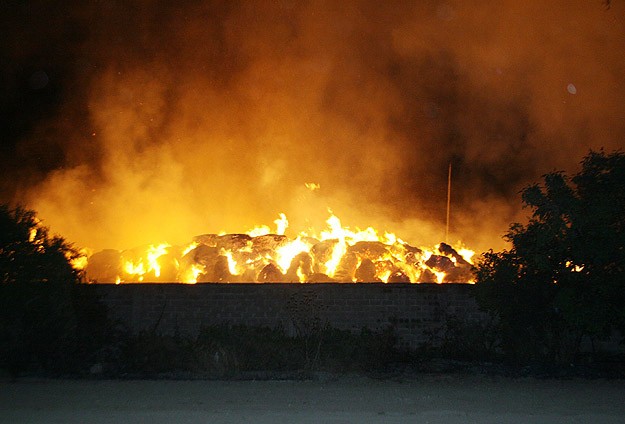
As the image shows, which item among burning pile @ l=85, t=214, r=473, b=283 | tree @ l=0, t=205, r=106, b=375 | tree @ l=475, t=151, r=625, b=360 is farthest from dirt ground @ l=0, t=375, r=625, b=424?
burning pile @ l=85, t=214, r=473, b=283

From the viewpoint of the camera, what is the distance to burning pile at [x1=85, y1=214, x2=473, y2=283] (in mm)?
16875

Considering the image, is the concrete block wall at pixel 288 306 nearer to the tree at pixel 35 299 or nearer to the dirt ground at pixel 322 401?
the tree at pixel 35 299

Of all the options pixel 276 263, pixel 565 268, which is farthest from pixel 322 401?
pixel 276 263

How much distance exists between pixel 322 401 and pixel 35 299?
503cm

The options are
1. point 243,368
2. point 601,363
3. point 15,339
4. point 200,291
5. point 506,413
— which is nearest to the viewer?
point 506,413

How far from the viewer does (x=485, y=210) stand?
2588 cm

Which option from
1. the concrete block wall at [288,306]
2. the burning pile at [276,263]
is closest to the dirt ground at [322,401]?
the concrete block wall at [288,306]

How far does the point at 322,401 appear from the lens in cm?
881

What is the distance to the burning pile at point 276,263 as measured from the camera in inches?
664

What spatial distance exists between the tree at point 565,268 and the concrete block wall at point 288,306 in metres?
1.54

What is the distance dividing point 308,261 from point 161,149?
32.3 feet

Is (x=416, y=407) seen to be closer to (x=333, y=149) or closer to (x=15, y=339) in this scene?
(x=15, y=339)

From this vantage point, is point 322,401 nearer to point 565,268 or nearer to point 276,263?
point 565,268

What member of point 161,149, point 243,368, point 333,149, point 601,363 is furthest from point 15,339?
point 333,149
